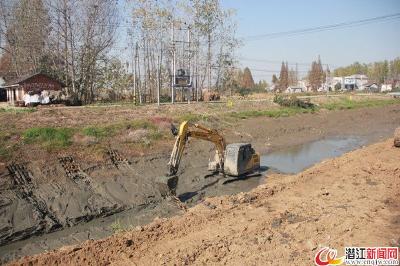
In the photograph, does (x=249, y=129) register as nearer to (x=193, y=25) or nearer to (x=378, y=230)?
(x=378, y=230)

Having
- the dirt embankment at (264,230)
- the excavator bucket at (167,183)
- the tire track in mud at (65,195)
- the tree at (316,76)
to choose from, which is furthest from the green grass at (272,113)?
the tree at (316,76)

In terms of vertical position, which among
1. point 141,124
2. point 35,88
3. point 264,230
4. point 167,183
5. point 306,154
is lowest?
point 306,154

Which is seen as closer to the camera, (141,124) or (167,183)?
(167,183)

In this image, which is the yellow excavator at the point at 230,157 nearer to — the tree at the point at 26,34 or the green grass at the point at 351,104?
the green grass at the point at 351,104

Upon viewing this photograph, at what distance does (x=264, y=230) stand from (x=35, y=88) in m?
29.7

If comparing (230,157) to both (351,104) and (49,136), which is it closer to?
(49,136)

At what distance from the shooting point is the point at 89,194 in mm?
14852

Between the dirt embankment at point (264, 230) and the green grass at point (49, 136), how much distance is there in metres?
8.00

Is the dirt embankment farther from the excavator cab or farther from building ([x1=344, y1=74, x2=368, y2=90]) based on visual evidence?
building ([x1=344, y1=74, x2=368, y2=90])

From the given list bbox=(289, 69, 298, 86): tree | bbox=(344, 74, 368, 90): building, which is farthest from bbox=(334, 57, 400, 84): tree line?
bbox=(289, 69, 298, 86): tree

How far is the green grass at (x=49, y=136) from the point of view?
17794 millimetres

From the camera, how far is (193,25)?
49375mm

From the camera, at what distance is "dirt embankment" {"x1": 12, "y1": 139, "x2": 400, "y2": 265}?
848 centimetres

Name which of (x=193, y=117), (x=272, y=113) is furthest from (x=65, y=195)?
(x=272, y=113)
